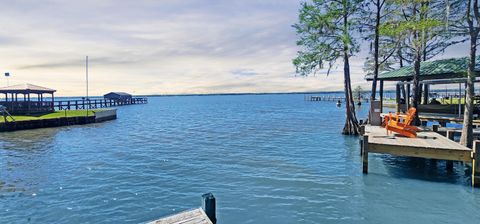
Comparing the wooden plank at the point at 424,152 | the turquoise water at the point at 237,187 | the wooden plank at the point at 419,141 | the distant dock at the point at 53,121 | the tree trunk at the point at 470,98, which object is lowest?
the turquoise water at the point at 237,187

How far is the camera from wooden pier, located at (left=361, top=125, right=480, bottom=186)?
32.3 feet

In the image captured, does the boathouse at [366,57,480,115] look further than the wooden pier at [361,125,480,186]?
Yes

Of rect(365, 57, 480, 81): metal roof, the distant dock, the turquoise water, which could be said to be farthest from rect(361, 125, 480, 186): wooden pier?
the distant dock

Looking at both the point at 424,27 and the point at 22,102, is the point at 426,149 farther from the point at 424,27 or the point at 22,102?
the point at 22,102

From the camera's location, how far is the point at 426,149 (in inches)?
407

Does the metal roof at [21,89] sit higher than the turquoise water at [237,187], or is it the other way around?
the metal roof at [21,89]

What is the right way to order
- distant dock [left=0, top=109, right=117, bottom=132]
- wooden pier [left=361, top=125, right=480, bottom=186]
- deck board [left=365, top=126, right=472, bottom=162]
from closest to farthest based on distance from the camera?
wooden pier [left=361, top=125, right=480, bottom=186]
deck board [left=365, top=126, right=472, bottom=162]
distant dock [left=0, top=109, right=117, bottom=132]

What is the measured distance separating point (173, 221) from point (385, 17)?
21.3m

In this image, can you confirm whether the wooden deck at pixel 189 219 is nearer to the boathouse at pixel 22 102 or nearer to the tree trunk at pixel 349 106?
the tree trunk at pixel 349 106

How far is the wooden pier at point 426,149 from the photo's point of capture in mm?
9852

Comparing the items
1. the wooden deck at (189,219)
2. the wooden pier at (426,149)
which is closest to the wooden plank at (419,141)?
the wooden pier at (426,149)

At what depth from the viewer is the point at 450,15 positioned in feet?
41.4

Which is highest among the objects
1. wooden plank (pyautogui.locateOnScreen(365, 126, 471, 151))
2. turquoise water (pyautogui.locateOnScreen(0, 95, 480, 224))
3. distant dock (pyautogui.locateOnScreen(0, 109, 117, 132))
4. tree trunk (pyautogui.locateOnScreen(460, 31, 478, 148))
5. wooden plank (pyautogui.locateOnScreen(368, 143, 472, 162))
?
tree trunk (pyautogui.locateOnScreen(460, 31, 478, 148))

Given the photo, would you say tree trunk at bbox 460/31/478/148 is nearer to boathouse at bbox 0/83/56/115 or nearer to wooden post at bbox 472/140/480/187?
wooden post at bbox 472/140/480/187
